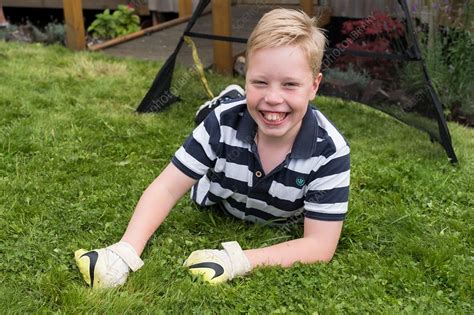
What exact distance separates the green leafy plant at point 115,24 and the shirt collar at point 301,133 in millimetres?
4998

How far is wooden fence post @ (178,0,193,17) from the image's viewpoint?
7.05m

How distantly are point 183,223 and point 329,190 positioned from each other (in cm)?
70

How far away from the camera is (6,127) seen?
3617 millimetres

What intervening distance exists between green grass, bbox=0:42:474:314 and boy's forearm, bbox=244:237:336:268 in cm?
4

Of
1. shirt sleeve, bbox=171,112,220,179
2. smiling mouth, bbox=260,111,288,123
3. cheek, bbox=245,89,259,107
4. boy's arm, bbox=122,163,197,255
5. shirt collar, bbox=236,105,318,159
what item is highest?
cheek, bbox=245,89,259,107

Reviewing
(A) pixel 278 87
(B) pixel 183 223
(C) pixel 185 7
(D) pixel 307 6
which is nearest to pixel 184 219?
(B) pixel 183 223

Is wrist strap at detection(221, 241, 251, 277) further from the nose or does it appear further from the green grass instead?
the nose

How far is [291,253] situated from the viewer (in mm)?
2203

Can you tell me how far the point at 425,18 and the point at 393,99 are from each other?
1.55 metres

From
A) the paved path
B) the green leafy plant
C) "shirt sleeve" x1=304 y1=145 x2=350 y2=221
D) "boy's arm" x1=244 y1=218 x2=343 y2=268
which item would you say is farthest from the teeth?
the green leafy plant

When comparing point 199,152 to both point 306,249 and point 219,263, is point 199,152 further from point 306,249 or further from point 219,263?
point 306,249

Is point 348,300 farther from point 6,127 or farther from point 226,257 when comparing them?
point 6,127

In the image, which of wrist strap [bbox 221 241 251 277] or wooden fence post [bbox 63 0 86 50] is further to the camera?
wooden fence post [bbox 63 0 86 50]

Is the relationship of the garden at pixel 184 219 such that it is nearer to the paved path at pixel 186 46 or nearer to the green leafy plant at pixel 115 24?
the paved path at pixel 186 46
